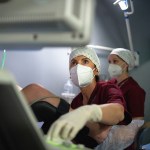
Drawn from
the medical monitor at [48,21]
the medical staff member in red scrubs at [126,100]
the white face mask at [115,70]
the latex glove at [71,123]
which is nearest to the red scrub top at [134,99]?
the medical staff member in red scrubs at [126,100]

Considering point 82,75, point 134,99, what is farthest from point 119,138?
point 134,99

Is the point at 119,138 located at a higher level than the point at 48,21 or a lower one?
lower

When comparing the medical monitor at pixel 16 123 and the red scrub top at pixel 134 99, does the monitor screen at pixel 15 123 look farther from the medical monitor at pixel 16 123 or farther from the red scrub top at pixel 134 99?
the red scrub top at pixel 134 99

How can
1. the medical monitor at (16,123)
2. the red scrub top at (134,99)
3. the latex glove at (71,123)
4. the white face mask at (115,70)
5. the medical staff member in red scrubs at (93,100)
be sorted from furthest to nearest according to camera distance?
the white face mask at (115,70) → the red scrub top at (134,99) → the medical staff member in red scrubs at (93,100) → the latex glove at (71,123) → the medical monitor at (16,123)

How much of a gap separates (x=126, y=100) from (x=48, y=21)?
1570 mm

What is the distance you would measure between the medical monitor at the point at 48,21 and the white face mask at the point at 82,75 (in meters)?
0.85

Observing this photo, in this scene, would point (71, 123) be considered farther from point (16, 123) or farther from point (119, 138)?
point (119, 138)

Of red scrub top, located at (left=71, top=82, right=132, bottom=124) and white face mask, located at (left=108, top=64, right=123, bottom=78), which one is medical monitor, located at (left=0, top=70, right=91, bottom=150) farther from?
white face mask, located at (left=108, top=64, right=123, bottom=78)

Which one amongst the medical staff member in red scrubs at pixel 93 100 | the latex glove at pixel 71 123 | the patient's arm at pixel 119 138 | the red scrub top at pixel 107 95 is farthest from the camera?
the patient's arm at pixel 119 138

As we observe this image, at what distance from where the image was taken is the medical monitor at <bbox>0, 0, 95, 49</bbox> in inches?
22.5

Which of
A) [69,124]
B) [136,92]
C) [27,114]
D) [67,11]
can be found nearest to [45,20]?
[67,11]

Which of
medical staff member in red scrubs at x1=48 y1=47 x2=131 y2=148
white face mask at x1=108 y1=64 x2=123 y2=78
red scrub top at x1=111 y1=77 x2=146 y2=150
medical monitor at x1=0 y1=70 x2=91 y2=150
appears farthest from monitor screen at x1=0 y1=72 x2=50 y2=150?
white face mask at x1=108 y1=64 x2=123 y2=78

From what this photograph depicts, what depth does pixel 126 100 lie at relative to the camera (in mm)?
2047

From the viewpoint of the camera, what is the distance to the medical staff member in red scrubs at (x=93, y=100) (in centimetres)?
90
